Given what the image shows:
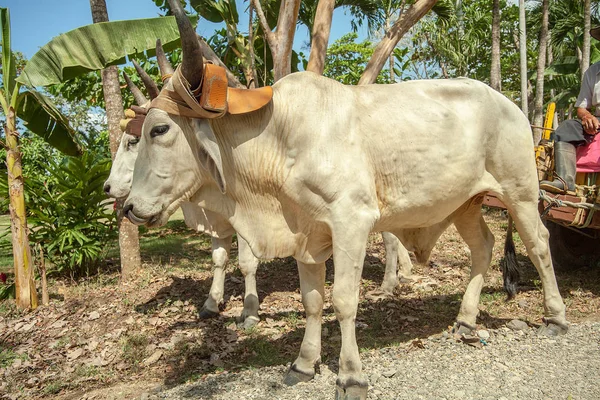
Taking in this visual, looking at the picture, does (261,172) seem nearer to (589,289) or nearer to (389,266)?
(389,266)

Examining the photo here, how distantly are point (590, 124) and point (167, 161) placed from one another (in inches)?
160

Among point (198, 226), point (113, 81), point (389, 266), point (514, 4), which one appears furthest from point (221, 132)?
point (514, 4)

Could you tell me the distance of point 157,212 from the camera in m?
3.36

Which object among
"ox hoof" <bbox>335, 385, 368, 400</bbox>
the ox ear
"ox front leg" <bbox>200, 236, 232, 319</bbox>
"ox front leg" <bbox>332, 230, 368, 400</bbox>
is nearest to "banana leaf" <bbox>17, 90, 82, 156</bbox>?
"ox front leg" <bbox>200, 236, 232, 319</bbox>

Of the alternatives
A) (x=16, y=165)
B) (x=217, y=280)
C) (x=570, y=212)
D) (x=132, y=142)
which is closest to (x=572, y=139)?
(x=570, y=212)

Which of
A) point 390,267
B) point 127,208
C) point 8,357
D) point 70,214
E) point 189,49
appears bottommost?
point 8,357

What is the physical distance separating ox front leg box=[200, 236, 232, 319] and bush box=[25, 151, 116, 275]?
2.77 m

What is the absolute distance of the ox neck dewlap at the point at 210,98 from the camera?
3.08m

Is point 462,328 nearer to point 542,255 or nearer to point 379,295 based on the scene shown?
point 542,255

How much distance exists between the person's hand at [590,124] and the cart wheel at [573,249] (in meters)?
1.74

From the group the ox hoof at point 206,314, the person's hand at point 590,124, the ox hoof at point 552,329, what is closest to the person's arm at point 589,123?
the person's hand at point 590,124

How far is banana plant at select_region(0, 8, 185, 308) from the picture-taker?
20.1 ft

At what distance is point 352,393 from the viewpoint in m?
3.31

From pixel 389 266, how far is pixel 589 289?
2215mm
